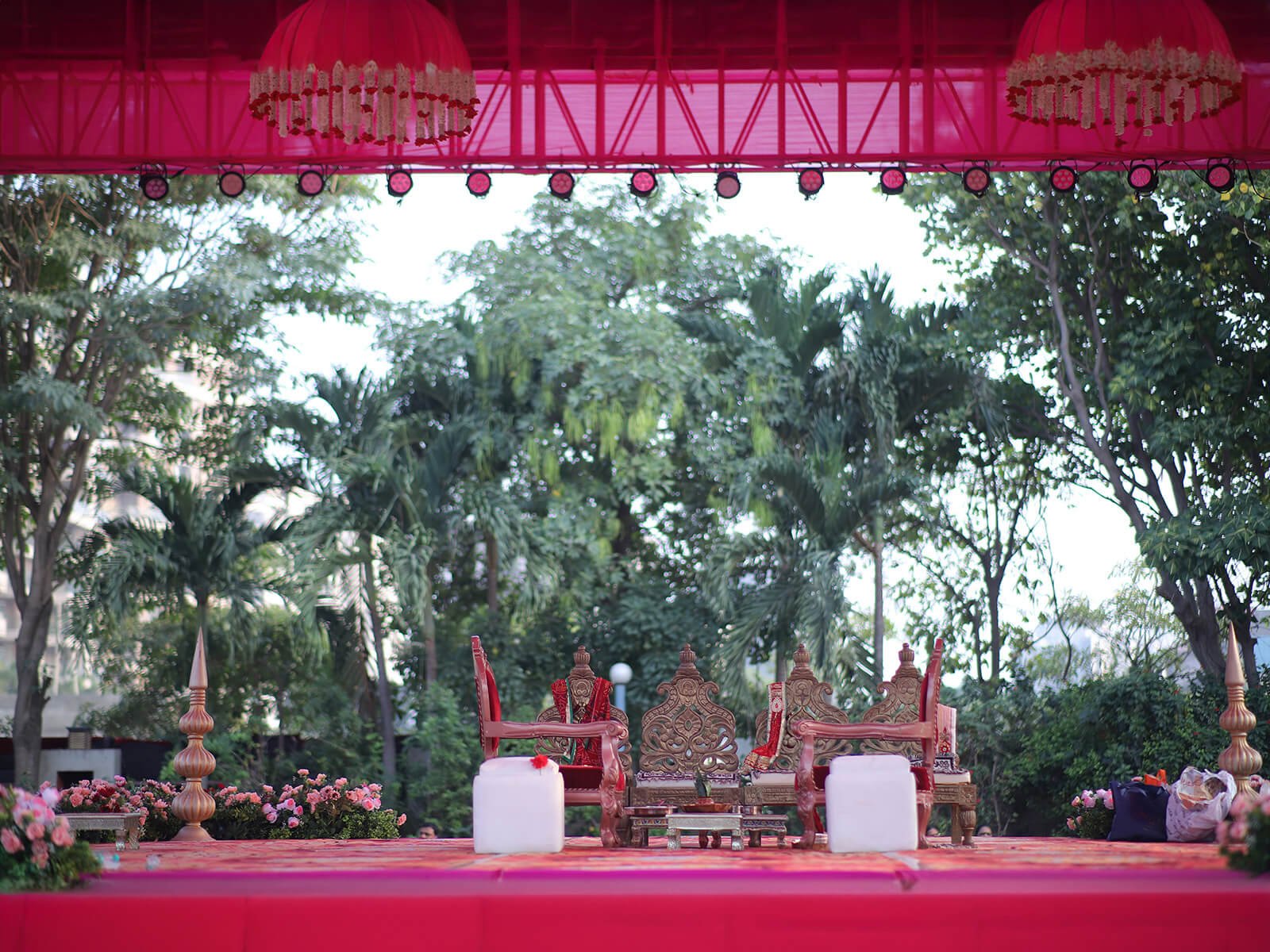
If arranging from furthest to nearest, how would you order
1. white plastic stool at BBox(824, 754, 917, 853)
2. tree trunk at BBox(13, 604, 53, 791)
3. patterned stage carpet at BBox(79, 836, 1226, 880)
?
tree trunk at BBox(13, 604, 53, 791) → white plastic stool at BBox(824, 754, 917, 853) → patterned stage carpet at BBox(79, 836, 1226, 880)

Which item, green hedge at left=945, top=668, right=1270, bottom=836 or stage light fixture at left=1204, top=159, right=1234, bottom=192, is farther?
green hedge at left=945, top=668, right=1270, bottom=836

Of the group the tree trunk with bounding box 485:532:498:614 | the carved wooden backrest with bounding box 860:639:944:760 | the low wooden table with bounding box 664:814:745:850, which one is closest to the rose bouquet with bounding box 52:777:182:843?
the low wooden table with bounding box 664:814:745:850

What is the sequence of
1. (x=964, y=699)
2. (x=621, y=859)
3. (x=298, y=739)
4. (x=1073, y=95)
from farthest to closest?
(x=298, y=739), (x=964, y=699), (x=1073, y=95), (x=621, y=859)

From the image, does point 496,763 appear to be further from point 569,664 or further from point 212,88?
point 569,664

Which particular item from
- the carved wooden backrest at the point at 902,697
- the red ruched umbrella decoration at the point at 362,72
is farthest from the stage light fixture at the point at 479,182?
the carved wooden backrest at the point at 902,697

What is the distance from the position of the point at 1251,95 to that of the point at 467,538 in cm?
1003

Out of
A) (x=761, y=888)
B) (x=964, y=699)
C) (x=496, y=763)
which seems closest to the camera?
(x=761, y=888)

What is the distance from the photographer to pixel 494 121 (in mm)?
8773

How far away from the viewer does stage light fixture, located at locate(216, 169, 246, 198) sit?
8648 mm

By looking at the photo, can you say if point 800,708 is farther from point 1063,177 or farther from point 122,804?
point 122,804

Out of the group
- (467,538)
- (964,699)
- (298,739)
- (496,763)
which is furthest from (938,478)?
(496,763)

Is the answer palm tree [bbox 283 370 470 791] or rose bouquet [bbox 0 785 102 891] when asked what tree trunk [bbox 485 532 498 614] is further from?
rose bouquet [bbox 0 785 102 891]

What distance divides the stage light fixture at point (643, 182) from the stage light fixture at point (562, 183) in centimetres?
36

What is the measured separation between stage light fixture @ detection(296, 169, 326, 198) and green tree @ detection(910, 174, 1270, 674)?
25.8ft
